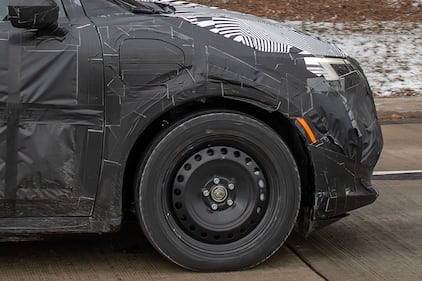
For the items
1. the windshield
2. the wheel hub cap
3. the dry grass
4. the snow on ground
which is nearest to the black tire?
the wheel hub cap

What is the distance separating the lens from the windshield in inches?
177

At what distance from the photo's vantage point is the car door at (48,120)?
399cm

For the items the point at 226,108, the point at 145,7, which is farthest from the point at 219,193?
the point at 145,7

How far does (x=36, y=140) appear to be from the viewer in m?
4.02

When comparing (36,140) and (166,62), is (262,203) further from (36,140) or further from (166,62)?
(36,140)

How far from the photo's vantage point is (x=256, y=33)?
4.41 meters

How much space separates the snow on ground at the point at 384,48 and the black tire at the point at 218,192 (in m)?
7.45

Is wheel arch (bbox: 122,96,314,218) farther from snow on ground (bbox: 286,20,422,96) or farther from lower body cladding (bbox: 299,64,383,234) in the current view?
snow on ground (bbox: 286,20,422,96)

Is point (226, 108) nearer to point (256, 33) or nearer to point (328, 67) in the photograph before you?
point (256, 33)

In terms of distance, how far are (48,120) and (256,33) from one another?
1.31 metres

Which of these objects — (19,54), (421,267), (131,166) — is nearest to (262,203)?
(131,166)

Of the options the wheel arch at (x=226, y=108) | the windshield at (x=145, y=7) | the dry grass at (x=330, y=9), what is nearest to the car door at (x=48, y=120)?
the wheel arch at (x=226, y=108)

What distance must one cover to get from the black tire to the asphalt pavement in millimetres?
175

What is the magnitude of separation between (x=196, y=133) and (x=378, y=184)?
284 centimetres
